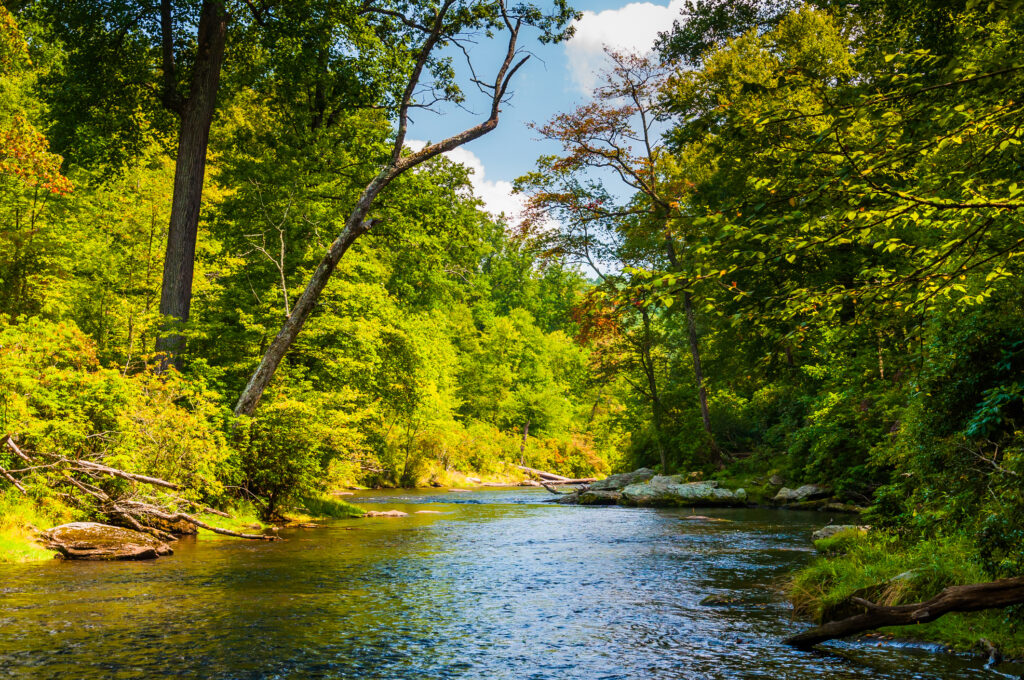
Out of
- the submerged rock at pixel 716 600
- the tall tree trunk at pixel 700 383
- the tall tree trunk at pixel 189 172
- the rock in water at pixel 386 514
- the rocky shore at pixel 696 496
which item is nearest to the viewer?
the submerged rock at pixel 716 600

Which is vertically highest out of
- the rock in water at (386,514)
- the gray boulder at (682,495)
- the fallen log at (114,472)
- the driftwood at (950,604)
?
the fallen log at (114,472)

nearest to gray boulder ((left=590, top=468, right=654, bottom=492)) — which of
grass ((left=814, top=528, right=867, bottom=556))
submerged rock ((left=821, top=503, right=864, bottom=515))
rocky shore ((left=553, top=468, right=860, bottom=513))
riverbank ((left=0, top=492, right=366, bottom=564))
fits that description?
rocky shore ((left=553, top=468, right=860, bottom=513))

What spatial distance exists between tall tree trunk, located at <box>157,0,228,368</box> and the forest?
0.08m

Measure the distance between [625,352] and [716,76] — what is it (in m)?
12.6

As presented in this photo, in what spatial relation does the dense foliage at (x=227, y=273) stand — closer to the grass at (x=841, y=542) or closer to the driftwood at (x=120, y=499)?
the driftwood at (x=120, y=499)

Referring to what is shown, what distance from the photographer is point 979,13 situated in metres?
9.19

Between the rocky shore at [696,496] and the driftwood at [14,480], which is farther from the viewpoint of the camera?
the rocky shore at [696,496]

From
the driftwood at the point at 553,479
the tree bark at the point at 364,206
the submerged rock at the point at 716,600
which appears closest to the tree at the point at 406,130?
the tree bark at the point at 364,206

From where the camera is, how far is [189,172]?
17625mm

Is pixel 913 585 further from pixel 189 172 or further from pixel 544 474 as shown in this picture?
pixel 544 474

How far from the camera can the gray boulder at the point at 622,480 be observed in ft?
103

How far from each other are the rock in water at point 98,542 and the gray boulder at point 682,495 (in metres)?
Answer: 18.8

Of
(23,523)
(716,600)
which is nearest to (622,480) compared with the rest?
(716,600)

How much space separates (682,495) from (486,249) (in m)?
11.7
